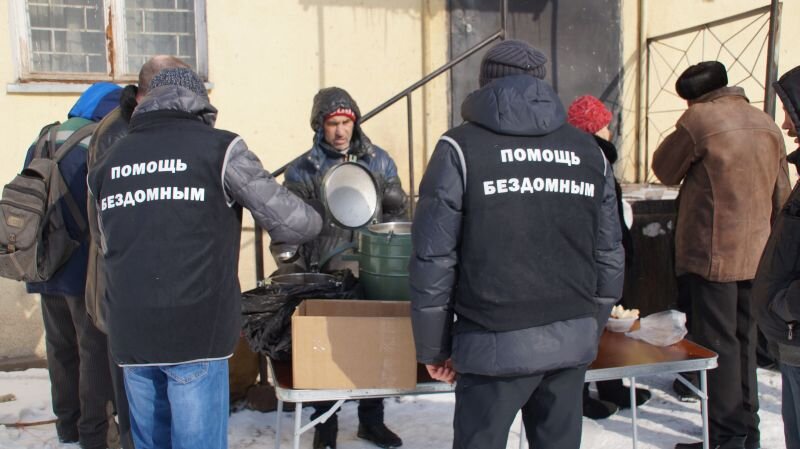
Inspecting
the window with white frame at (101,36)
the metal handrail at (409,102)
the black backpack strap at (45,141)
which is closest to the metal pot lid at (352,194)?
the metal handrail at (409,102)

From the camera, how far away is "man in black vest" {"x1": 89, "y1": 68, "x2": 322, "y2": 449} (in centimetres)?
209

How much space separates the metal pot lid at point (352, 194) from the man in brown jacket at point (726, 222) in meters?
1.51

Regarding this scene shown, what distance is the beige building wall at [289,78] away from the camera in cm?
457

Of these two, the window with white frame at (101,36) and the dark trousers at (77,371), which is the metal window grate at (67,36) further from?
the dark trousers at (77,371)

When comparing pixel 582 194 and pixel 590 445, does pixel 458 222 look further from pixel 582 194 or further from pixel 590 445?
pixel 590 445

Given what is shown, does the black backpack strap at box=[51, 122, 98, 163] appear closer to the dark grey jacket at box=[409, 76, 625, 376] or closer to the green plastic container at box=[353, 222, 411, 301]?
the green plastic container at box=[353, 222, 411, 301]

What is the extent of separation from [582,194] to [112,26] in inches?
150

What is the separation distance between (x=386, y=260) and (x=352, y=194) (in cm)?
57

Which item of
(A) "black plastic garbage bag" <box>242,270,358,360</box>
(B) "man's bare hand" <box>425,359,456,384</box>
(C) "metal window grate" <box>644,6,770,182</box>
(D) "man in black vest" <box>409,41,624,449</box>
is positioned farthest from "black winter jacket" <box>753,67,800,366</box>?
(C) "metal window grate" <box>644,6,770,182</box>

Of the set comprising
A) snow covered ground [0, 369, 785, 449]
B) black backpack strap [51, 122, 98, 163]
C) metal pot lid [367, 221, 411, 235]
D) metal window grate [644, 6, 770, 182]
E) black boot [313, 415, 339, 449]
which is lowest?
snow covered ground [0, 369, 785, 449]

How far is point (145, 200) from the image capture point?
2078 millimetres

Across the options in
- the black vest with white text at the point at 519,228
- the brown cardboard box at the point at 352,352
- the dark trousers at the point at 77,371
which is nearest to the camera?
the black vest with white text at the point at 519,228

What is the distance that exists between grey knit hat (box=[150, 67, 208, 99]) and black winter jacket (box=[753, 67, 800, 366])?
1829 millimetres

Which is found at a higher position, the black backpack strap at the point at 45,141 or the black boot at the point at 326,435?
the black backpack strap at the point at 45,141
